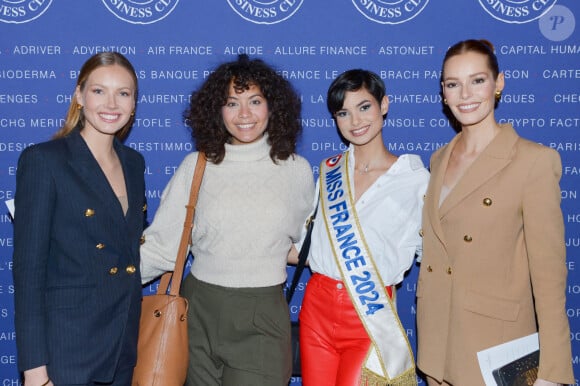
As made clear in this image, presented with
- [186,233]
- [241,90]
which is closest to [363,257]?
[186,233]

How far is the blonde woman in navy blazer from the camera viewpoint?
2080 millimetres

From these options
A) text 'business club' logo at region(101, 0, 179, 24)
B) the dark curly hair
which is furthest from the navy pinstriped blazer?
text 'business club' logo at region(101, 0, 179, 24)

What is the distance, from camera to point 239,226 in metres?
2.52

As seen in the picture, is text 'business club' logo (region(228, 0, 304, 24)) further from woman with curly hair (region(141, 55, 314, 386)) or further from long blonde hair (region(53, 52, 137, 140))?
long blonde hair (region(53, 52, 137, 140))

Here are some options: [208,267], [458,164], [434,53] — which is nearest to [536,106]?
[434,53]

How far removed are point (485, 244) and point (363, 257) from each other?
1.75 feet

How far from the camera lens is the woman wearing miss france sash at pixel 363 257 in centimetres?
255

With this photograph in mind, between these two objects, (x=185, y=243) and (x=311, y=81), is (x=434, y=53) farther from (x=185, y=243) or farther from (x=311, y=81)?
(x=185, y=243)

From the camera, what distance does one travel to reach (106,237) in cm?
223

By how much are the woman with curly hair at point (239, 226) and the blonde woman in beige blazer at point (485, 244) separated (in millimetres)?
583

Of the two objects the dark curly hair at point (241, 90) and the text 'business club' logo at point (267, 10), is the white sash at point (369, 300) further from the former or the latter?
the text 'business club' logo at point (267, 10)

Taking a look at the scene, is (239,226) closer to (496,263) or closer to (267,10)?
→ (496,263)

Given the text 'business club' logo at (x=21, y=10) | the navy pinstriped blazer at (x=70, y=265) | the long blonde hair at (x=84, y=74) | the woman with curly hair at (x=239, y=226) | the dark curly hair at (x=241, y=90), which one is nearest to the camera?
the navy pinstriped blazer at (x=70, y=265)

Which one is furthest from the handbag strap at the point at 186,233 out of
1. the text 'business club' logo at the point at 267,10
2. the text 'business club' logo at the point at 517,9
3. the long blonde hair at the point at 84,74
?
the text 'business club' logo at the point at 517,9
